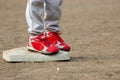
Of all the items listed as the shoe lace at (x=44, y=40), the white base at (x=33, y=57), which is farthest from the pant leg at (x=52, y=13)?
the white base at (x=33, y=57)

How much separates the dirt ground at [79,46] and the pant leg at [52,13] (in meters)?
0.37

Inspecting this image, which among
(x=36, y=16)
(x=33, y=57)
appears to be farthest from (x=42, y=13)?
(x=33, y=57)

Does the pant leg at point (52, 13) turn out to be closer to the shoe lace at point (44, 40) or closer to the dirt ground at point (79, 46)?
the shoe lace at point (44, 40)

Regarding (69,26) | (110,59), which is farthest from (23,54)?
(69,26)

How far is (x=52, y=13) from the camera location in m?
4.17

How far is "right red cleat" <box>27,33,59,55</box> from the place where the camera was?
4.07 metres

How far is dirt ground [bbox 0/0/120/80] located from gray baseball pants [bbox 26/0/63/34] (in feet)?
1.16

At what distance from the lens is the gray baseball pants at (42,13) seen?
4.09 m

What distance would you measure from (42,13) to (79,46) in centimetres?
95

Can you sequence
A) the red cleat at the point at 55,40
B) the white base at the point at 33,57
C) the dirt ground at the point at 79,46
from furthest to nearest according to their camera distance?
the red cleat at the point at 55,40
the white base at the point at 33,57
the dirt ground at the point at 79,46

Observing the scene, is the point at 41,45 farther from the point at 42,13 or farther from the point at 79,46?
the point at 79,46

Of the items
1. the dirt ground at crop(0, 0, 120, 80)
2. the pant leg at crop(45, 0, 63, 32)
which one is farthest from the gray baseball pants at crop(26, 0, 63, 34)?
the dirt ground at crop(0, 0, 120, 80)

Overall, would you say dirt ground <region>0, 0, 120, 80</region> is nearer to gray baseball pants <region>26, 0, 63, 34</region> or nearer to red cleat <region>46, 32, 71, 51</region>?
red cleat <region>46, 32, 71, 51</region>

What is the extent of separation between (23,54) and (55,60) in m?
0.30
